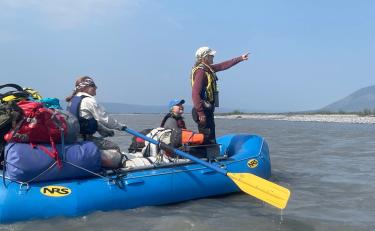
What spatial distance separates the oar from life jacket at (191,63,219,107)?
114 cm

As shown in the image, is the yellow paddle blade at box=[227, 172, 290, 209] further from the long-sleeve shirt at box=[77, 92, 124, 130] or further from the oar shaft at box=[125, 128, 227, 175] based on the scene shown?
the long-sleeve shirt at box=[77, 92, 124, 130]

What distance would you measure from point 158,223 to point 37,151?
1663mm

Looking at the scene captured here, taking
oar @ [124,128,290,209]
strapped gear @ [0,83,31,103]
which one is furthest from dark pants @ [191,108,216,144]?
strapped gear @ [0,83,31,103]

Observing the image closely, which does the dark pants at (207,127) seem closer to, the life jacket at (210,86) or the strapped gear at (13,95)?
the life jacket at (210,86)

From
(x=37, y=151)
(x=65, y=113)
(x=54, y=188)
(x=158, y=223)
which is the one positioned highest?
(x=65, y=113)

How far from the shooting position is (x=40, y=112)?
17.3 feet

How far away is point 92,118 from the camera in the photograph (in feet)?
19.5

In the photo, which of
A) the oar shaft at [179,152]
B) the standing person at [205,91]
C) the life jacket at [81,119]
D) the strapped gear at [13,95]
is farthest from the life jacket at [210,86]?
the strapped gear at [13,95]

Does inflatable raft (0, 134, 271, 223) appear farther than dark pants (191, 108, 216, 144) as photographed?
No

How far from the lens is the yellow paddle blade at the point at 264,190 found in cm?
566

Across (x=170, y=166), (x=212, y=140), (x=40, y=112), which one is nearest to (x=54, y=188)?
(x=40, y=112)

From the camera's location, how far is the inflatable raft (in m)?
Answer: 5.23

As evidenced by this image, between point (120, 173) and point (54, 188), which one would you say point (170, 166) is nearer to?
point (120, 173)

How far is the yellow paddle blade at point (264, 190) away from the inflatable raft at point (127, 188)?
1.28ft
